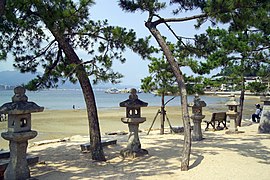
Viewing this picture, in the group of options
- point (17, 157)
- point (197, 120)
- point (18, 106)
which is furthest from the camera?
point (197, 120)

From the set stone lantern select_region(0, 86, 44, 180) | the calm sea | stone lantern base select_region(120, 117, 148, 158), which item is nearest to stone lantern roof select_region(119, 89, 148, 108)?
stone lantern base select_region(120, 117, 148, 158)

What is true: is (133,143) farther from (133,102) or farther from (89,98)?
(89,98)

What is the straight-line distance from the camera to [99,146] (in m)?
8.12

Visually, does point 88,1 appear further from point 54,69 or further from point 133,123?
point 133,123

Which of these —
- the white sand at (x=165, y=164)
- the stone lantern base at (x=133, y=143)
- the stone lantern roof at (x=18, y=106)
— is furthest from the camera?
the stone lantern base at (x=133, y=143)

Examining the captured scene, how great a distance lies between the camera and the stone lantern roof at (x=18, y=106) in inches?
226

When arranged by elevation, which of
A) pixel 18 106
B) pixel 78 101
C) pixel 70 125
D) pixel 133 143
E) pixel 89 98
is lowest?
pixel 70 125

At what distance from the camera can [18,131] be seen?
5.88 m

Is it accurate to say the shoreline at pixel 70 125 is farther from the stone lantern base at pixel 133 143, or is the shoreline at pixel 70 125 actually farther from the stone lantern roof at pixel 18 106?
the stone lantern roof at pixel 18 106

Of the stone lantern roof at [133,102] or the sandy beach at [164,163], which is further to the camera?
the stone lantern roof at [133,102]

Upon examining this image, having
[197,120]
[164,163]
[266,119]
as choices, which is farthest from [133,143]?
[266,119]

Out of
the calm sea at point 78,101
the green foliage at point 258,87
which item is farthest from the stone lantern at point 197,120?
the calm sea at point 78,101

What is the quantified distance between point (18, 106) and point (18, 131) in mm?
499

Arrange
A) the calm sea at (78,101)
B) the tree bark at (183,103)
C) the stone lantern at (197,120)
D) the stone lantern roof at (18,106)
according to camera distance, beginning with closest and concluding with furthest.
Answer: the stone lantern roof at (18,106)
the tree bark at (183,103)
the stone lantern at (197,120)
the calm sea at (78,101)
